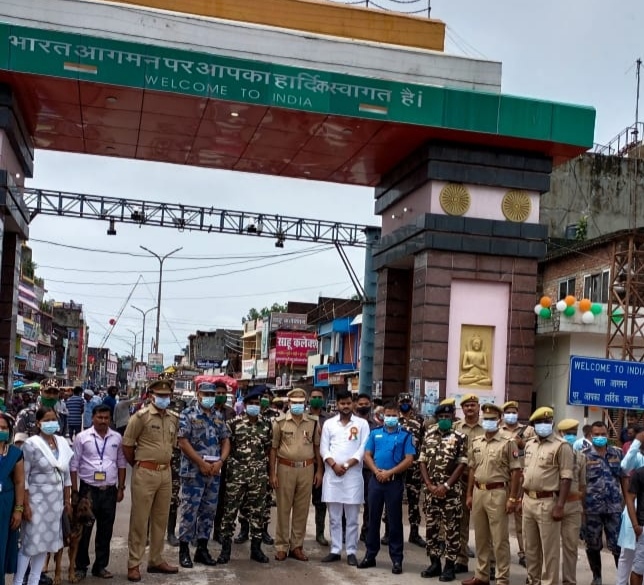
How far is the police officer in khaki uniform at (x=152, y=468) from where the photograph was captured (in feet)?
29.2

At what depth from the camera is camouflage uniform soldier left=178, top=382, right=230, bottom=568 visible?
9.40 metres

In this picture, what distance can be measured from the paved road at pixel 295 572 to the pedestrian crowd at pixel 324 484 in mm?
144

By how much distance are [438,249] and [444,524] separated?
30.0 ft

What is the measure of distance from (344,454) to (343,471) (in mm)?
231

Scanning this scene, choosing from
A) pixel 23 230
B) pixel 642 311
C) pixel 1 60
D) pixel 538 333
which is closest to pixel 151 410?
pixel 1 60

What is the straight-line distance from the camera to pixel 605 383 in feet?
45.3

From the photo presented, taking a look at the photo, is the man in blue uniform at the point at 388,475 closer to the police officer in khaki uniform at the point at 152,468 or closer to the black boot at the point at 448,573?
the black boot at the point at 448,573

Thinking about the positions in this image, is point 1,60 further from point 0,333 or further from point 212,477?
point 212,477

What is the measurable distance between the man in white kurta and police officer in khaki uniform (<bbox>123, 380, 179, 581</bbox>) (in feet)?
6.37

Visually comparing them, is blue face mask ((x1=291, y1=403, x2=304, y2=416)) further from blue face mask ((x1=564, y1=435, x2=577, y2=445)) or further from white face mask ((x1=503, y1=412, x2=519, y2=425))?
blue face mask ((x1=564, y1=435, x2=577, y2=445))

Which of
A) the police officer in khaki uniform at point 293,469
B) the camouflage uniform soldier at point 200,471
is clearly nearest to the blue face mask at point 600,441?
the police officer in khaki uniform at point 293,469

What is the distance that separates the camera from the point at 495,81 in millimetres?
18344

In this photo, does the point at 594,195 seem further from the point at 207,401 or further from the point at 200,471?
the point at 200,471

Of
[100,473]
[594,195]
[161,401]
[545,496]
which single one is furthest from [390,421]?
[594,195]
